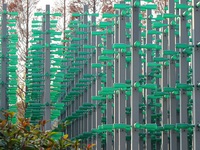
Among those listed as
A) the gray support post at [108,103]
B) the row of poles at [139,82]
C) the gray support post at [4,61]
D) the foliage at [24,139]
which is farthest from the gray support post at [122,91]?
the gray support post at [4,61]

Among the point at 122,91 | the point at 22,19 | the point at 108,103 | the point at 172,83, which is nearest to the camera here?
the point at 122,91

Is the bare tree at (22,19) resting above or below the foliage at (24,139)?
above

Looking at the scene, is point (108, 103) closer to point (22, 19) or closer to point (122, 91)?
point (122, 91)

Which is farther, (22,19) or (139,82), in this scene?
(22,19)

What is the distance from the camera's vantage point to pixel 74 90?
16359 mm

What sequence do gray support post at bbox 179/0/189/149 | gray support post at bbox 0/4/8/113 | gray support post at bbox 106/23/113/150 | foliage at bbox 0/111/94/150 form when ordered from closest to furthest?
foliage at bbox 0/111/94/150
gray support post at bbox 179/0/189/149
gray support post at bbox 106/23/113/150
gray support post at bbox 0/4/8/113

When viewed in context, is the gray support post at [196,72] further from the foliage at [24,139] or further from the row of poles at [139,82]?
the foliage at [24,139]

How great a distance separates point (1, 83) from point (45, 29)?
6.57ft

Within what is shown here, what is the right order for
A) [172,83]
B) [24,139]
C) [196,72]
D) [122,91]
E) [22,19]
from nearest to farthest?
[24,139]
[196,72]
[122,91]
[172,83]
[22,19]

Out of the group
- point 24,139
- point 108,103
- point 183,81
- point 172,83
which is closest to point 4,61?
point 108,103

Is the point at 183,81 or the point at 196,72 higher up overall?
the point at 196,72

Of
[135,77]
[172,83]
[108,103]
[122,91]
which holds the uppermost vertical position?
[135,77]

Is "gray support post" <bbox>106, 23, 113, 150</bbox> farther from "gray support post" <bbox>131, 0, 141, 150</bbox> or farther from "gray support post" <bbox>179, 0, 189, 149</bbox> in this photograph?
"gray support post" <bbox>131, 0, 141, 150</bbox>

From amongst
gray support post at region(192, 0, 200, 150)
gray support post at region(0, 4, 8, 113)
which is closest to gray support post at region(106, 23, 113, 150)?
gray support post at region(192, 0, 200, 150)
